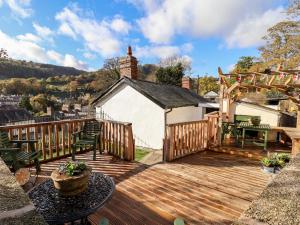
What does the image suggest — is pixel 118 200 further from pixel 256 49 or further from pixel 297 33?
pixel 256 49

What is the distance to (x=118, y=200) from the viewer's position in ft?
10.0

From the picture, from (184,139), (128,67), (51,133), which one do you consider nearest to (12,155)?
(51,133)

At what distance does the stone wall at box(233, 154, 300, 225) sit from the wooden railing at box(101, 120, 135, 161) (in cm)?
393

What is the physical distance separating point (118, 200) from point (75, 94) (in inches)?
1393

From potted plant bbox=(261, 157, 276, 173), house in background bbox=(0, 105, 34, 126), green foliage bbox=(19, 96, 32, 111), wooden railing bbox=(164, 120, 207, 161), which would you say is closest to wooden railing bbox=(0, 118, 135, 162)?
wooden railing bbox=(164, 120, 207, 161)

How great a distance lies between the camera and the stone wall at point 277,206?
2.61ft

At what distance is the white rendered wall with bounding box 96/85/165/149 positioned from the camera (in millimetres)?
8977

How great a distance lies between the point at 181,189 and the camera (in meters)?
3.46

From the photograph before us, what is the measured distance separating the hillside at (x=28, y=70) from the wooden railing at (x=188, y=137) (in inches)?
1507

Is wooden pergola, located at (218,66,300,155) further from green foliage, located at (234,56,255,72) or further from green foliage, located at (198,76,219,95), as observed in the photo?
green foliage, located at (198,76,219,95)

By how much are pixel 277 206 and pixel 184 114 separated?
369 inches

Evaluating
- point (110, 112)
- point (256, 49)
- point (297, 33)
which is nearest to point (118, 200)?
point (110, 112)

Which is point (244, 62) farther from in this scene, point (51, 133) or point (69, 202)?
point (69, 202)

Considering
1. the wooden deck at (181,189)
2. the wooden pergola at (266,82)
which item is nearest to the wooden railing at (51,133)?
the wooden deck at (181,189)
